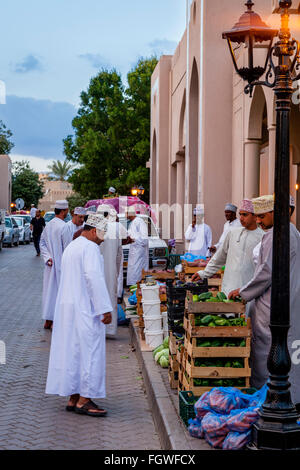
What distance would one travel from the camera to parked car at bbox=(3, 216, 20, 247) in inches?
1455

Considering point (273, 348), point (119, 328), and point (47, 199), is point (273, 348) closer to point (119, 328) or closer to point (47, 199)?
point (119, 328)

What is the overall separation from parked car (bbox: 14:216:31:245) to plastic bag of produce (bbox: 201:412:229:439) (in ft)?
120

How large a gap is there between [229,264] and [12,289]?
10889mm

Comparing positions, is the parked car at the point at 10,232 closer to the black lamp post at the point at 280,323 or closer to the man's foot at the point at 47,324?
the man's foot at the point at 47,324

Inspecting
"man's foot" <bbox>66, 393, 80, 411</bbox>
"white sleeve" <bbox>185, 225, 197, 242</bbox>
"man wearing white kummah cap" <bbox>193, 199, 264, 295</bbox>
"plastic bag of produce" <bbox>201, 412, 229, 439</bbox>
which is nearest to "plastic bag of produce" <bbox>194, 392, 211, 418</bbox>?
"plastic bag of produce" <bbox>201, 412, 229, 439</bbox>

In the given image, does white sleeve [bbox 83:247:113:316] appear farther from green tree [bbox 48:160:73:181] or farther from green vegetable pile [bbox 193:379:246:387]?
green tree [bbox 48:160:73:181]

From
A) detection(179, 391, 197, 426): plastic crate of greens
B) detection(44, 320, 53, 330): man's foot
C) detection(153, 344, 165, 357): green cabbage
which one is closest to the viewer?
detection(179, 391, 197, 426): plastic crate of greens

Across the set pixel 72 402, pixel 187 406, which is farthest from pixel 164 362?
pixel 187 406

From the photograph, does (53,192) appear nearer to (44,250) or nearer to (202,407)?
(44,250)

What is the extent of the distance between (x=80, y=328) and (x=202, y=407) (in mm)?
1520

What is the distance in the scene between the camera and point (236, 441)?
484 centimetres

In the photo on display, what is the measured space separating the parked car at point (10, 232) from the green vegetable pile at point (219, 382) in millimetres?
32025

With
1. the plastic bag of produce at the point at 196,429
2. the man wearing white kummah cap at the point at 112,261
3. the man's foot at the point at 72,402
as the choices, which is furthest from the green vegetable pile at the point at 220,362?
the man wearing white kummah cap at the point at 112,261
